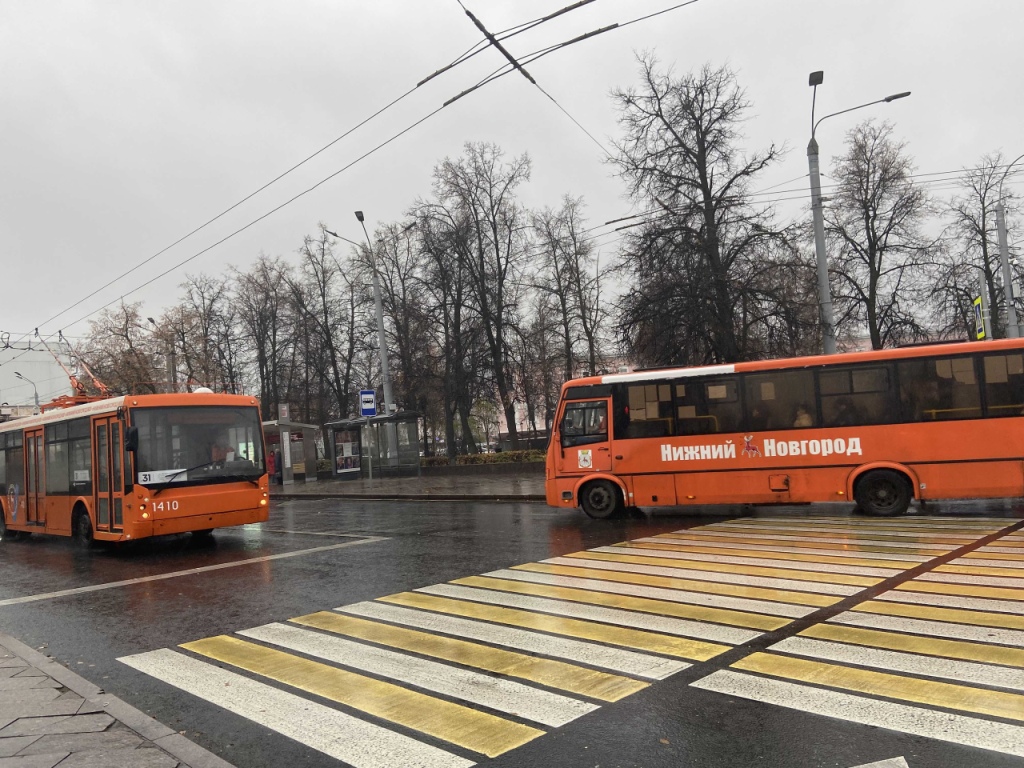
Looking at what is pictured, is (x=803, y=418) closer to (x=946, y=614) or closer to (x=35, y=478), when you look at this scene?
(x=946, y=614)

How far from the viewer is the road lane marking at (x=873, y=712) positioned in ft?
12.8

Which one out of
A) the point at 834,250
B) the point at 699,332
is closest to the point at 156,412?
the point at 699,332

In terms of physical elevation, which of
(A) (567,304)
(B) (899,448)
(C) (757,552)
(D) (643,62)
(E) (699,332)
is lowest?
(C) (757,552)

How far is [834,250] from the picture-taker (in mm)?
29406

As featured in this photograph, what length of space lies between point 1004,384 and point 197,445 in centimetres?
1302

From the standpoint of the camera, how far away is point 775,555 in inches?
370

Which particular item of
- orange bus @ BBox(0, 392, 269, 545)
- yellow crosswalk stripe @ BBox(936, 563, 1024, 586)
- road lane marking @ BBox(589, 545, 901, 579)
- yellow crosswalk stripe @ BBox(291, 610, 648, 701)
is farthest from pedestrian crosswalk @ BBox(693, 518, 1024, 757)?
orange bus @ BBox(0, 392, 269, 545)

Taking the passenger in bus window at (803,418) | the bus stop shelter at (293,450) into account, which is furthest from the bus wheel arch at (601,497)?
the bus stop shelter at (293,450)

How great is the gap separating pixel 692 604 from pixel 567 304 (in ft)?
97.8

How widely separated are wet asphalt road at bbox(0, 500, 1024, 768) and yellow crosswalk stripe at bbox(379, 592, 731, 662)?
520 millimetres

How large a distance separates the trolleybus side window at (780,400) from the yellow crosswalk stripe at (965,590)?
578 centimetres

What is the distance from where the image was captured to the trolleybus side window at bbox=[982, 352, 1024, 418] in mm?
11820

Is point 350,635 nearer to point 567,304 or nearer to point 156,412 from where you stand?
point 156,412

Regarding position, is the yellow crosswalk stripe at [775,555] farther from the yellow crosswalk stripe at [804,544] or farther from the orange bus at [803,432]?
the orange bus at [803,432]
